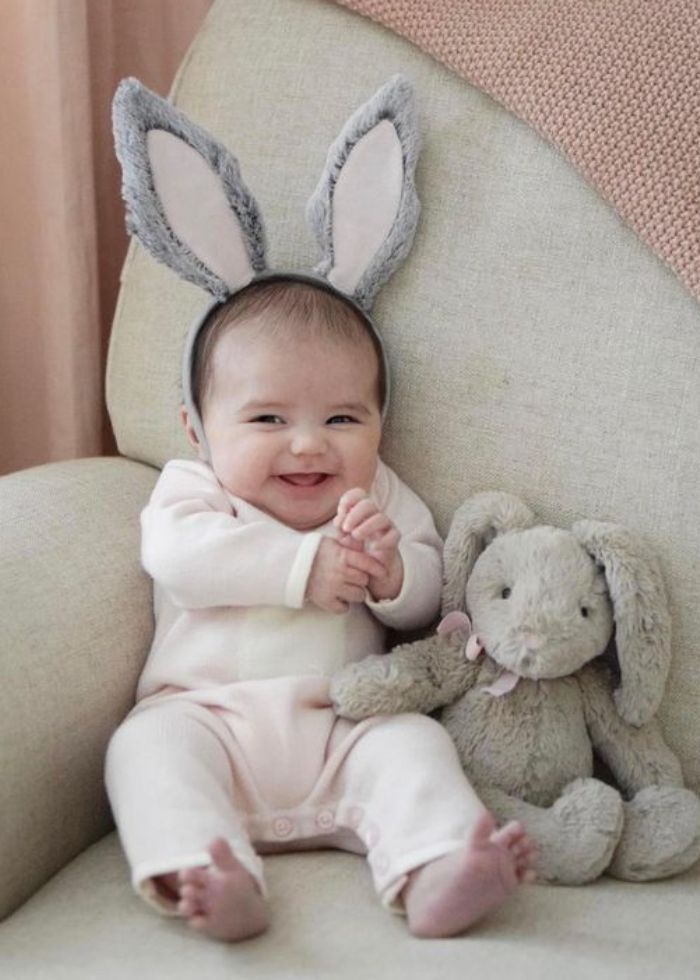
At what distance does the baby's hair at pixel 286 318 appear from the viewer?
4.43 feet

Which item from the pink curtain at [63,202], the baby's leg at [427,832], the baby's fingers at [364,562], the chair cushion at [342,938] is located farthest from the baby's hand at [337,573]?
the pink curtain at [63,202]

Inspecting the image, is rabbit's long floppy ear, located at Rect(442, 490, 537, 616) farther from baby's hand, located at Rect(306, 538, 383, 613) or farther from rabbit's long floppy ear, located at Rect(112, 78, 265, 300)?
rabbit's long floppy ear, located at Rect(112, 78, 265, 300)

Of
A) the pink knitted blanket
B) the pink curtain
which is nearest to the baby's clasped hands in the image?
the pink knitted blanket

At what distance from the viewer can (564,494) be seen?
1377 mm

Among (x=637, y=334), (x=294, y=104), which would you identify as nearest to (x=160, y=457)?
(x=294, y=104)

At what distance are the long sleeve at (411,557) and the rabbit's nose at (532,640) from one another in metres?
0.13

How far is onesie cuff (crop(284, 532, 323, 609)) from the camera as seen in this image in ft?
4.24

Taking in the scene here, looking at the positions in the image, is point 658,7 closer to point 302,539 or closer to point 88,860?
point 302,539

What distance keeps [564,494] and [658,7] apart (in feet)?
1.60

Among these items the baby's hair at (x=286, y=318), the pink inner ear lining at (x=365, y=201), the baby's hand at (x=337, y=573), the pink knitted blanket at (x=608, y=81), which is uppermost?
the pink knitted blanket at (x=608, y=81)

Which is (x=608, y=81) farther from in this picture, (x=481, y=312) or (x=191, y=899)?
(x=191, y=899)

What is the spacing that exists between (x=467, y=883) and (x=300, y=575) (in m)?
0.34

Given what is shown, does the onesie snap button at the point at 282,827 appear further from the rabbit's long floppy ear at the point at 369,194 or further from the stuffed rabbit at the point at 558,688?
the rabbit's long floppy ear at the point at 369,194

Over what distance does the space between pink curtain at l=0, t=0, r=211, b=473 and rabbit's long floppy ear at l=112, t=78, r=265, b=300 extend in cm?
29
